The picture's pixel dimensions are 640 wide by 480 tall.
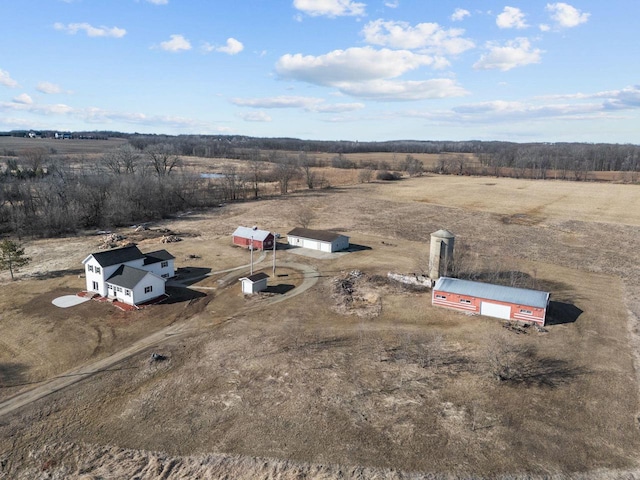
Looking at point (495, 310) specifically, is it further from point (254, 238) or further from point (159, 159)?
point (159, 159)

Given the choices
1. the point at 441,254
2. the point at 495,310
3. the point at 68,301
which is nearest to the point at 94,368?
the point at 68,301

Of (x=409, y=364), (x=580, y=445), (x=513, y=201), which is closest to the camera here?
(x=580, y=445)

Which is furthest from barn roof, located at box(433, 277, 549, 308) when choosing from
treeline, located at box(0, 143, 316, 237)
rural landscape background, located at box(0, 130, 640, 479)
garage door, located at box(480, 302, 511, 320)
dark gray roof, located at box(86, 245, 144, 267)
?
treeline, located at box(0, 143, 316, 237)

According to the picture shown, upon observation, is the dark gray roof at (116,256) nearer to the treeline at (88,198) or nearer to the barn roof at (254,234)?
the barn roof at (254,234)

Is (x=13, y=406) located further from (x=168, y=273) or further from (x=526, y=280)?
(x=526, y=280)

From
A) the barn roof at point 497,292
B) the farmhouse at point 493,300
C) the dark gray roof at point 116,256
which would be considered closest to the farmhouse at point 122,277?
the dark gray roof at point 116,256

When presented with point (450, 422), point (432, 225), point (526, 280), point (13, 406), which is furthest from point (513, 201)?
point (13, 406)
